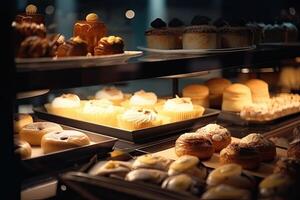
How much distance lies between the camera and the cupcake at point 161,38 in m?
1.99

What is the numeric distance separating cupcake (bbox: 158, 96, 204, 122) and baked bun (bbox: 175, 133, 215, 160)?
39 centimetres

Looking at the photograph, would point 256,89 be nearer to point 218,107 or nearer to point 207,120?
point 218,107

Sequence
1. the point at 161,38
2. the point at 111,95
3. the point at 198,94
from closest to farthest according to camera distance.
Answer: the point at 161,38
the point at 111,95
the point at 198,94

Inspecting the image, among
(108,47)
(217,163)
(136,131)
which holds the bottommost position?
(217,163)

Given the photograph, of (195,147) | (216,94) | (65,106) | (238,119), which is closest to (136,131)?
(195,147)

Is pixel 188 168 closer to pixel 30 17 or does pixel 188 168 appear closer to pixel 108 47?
pixel 108 47

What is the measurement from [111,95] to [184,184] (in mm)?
1214

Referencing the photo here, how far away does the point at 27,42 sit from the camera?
4.06 feet

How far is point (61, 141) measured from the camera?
1626mm

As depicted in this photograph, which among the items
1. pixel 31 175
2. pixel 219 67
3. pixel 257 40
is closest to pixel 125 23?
pixel 257 40

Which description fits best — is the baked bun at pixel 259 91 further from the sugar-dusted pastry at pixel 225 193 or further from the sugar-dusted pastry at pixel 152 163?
the sugar-dusted pastry at pixel 225 193

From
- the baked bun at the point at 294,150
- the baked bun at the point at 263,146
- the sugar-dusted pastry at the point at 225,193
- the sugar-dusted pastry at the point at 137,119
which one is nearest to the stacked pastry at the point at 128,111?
the sugar-dusted pastry at the point at 137,119

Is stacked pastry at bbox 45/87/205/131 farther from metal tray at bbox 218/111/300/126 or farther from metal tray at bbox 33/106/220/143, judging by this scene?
metal tray at bbox 218/111/300/126

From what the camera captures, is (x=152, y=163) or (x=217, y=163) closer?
(x=152, y=163)
